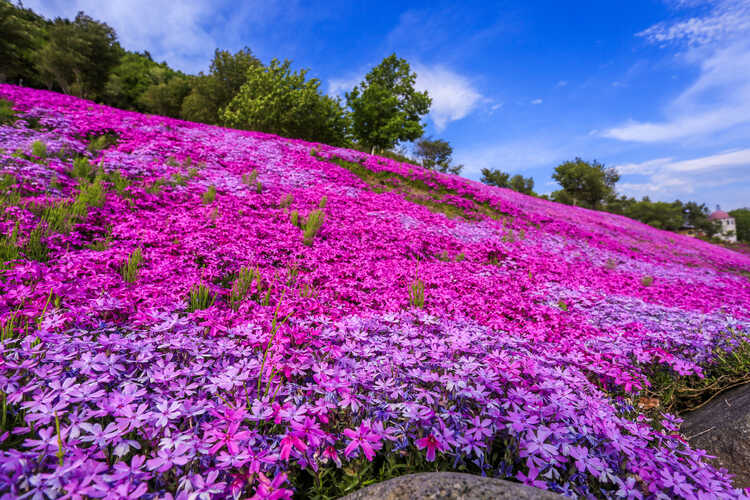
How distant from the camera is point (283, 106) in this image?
101 feet

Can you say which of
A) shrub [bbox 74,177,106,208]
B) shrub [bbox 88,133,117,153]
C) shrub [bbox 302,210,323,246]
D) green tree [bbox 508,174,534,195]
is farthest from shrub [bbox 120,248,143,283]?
green tree [bbox 508,174,534,195]

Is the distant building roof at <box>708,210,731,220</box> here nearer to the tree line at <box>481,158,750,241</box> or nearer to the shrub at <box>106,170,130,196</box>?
the tree line at <box>481,158,750,241</box>

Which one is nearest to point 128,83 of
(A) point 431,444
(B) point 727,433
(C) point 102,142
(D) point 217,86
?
(D) point 217,86

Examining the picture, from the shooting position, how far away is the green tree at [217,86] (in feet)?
136

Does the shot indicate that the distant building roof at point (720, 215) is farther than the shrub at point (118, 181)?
Yes

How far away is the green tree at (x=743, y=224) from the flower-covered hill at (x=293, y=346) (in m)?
154

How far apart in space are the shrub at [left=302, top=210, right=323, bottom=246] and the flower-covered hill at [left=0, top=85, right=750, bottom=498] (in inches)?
1.9

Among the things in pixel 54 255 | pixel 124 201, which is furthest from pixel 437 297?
pixel 124 201

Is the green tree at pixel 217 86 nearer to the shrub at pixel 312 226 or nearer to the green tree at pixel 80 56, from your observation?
the green tree at pixel 80 56

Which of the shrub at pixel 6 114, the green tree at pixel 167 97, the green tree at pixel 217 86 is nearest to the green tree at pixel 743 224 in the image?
the green tree at pixel 217 86

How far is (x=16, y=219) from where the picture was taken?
14.6ft

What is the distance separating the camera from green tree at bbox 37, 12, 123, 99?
138 feet

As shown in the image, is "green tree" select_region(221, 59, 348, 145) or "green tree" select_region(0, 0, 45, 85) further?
"green tree" select_region(0, 0, 45, 85)

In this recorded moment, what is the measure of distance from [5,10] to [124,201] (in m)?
53.1
